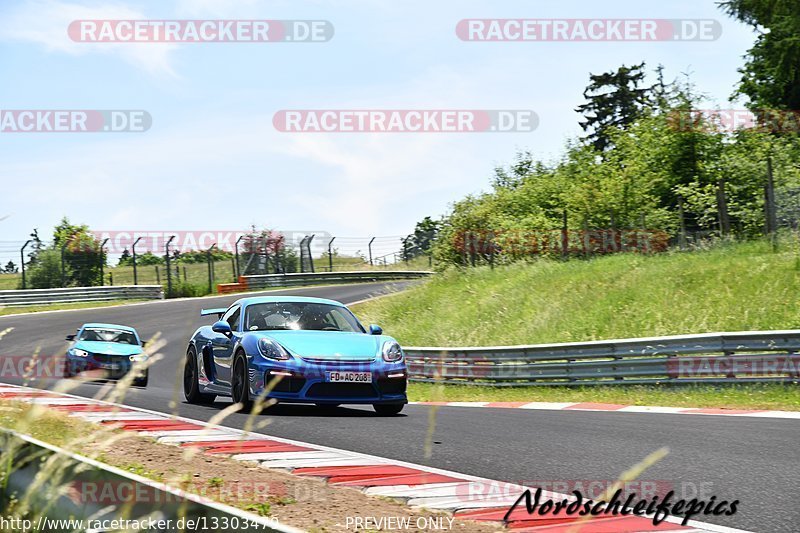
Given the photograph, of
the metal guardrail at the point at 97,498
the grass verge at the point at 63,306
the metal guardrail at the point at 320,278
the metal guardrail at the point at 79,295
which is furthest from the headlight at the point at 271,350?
the metal guardrail at the point at 320,278

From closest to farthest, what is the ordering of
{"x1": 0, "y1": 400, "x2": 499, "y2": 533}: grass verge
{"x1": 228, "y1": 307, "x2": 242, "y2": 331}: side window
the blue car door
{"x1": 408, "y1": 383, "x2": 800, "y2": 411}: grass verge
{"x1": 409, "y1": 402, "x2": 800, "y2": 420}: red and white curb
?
{"x1": 0, "y1": 400, "x2": 499, "y2": 533}: grass verge, {"x1": 409, "y1": 402, "x2": 800, "y2": 420}: red and white curb, the blue car door, {"x1": 228, "y1": 307, "x2": 242, "y2": 331}: side window, {"x1": 408, "y1": 383, "x2": 800, "y2": 411}: grass verge

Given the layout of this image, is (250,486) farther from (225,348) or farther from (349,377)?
(225,348)

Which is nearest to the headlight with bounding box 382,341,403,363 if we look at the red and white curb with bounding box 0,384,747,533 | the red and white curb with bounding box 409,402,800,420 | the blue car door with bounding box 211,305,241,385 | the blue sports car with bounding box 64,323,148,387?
the red and white curb with bounding box 409,402,800,420

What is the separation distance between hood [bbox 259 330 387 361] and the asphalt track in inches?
26.9

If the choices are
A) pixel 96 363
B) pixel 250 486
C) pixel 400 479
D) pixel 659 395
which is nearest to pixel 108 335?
pixel 96 363

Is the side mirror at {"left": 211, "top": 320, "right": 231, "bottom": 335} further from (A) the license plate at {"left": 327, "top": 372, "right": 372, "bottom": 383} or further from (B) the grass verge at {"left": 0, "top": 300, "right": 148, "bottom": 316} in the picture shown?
(B) the grass verge at {"left": 0, "top": 300, "right": 148, "bottom": 316}

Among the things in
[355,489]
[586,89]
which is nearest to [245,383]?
[355,489]

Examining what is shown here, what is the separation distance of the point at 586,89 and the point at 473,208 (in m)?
42.4

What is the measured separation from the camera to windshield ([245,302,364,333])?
37.1 feet

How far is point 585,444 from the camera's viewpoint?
824 centimetres

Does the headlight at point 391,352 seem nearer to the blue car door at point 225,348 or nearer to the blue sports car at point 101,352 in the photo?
the blue car door at point 225,348

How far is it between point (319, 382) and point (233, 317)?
2.30 m

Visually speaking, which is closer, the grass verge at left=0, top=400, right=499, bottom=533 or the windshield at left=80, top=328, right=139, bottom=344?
the grass verge at left=0, top=400, right=499, bottom=533

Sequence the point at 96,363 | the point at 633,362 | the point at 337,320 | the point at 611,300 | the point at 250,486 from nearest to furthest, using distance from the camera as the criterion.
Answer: the point at 250,486 → the point at 337,320 → the point at 633,362 → the point at 96,363 → the point at 611,300
